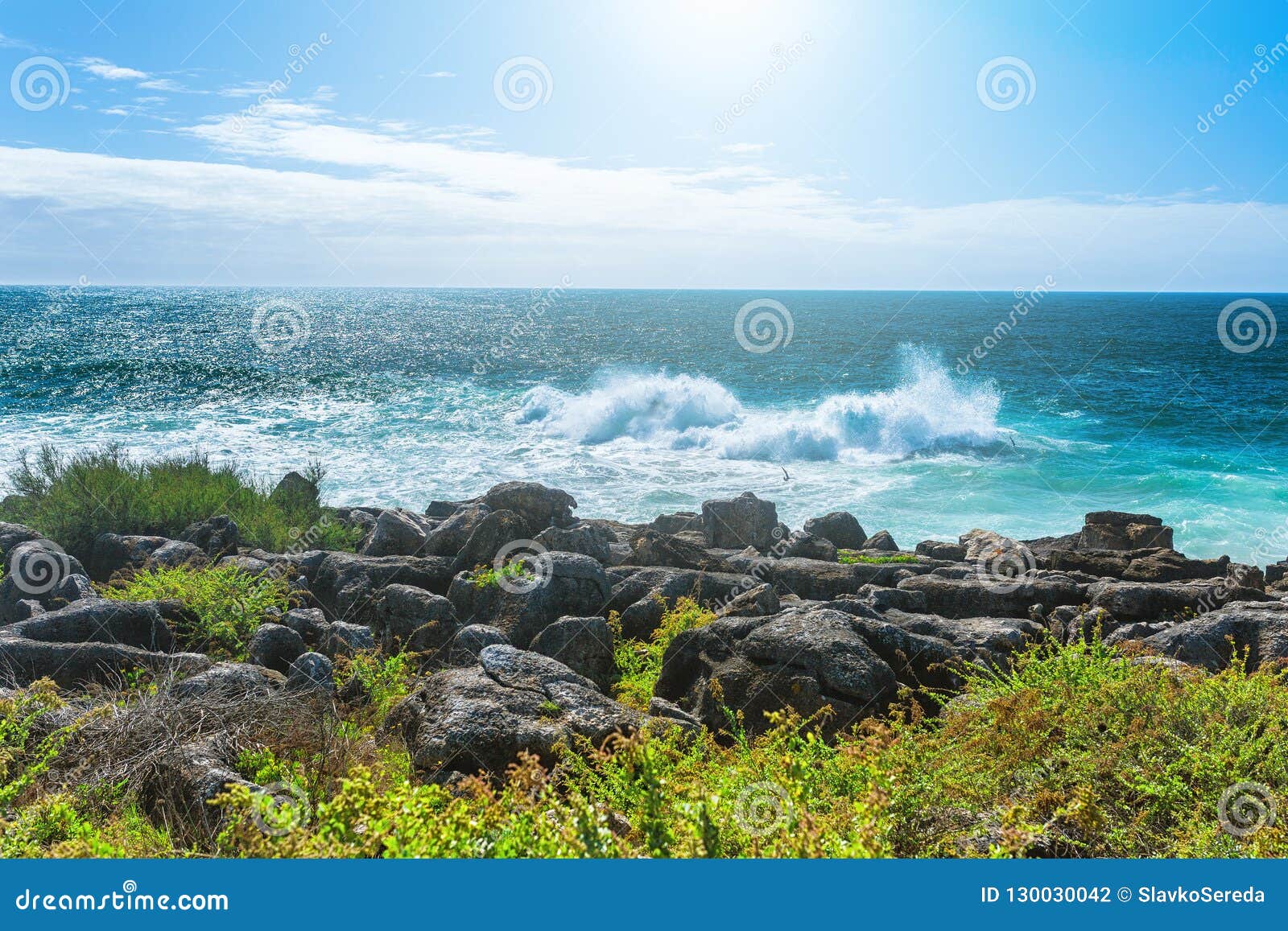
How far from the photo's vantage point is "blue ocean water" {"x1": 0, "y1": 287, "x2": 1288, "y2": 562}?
21.5m

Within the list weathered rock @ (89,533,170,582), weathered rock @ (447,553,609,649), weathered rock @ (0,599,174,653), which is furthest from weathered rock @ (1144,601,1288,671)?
weathered rock @ (89,533,170,582)

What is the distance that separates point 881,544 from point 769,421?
1597cm

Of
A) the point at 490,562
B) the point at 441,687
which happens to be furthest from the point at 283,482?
the point at 441,687

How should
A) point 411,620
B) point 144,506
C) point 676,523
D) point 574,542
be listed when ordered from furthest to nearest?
point 676,523
point 144,506
point 574,542
point 411,620

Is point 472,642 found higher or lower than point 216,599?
lower

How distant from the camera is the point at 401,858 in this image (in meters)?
2.69

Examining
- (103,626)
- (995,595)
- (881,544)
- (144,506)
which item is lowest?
(881,544)

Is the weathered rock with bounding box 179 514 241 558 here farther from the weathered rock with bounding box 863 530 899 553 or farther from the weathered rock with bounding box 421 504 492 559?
the weathered rock with bounding box 863 530 899 553

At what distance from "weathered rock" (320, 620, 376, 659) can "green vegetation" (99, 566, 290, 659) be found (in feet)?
2.53

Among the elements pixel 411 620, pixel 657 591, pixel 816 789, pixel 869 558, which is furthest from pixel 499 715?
pixel 869 558

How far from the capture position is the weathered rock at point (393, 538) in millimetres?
11992

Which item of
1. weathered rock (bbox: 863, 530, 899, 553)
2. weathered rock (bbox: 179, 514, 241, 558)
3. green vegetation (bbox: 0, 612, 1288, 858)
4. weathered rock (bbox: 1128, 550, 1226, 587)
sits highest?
green vegetation (bbox: 0, 612, 1288, 858)

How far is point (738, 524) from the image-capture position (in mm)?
14688

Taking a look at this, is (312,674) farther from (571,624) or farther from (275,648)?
(571,624)
